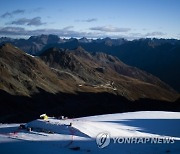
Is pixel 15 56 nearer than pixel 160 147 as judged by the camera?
No

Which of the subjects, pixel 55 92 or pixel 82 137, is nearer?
pixel 82 137

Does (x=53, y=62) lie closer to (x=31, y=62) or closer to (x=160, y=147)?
(x=31, y=62)

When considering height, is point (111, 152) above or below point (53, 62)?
below

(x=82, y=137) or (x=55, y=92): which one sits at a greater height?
(x=55, y=92)

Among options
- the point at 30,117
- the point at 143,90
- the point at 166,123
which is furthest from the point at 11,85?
the point at 143,90

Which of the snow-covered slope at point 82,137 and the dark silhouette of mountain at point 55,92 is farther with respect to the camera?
the dark silhouette of mountain at point 55,92

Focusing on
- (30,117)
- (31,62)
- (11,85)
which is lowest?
(30,117)

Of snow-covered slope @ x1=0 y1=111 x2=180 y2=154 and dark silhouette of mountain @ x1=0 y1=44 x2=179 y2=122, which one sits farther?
dark silhouette of mountain @ x1=0 y1=44 x2=179 y2=122

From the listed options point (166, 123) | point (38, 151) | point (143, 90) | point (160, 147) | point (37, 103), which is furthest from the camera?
point (143, 90)
